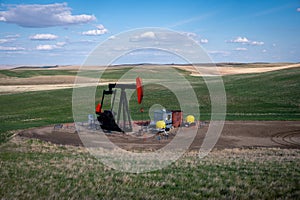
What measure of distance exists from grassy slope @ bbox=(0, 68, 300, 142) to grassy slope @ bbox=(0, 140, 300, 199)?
22.2 meters

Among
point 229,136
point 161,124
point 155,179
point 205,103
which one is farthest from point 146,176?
point 205,103

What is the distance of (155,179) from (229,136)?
15.9 meters

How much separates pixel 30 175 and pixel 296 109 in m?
40.2

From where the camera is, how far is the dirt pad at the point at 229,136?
78.8ft

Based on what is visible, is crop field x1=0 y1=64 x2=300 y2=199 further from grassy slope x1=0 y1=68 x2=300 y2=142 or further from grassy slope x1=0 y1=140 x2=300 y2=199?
grassy slope x1=0 y1=68 x2=300 y2=142

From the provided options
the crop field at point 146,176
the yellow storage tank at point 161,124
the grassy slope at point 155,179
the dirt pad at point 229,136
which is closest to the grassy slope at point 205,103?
the dirt pad at point 229,136

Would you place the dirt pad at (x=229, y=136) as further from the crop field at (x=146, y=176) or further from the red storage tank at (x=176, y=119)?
the red storage tank at (x=176, y=119)

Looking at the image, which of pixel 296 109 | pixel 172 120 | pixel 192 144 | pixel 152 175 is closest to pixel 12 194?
pixel 152 175

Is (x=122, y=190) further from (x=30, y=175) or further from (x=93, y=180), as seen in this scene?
(x=30, y=175)

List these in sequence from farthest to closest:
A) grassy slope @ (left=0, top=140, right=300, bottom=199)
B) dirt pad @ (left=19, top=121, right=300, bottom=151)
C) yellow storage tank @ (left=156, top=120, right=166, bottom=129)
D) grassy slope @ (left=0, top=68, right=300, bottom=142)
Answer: grassy slope @ (left=0, top=68, right=300, bottom=142) < yellow storage tank @ (left=156, top=120, right=166, bottom=129) < dirt pad @ (left=19, top=121, right=300, bottom=151) < grassy slope @ (left=0, top=140, right=300, bottom=199)

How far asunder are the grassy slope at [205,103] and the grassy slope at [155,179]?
22230 mm

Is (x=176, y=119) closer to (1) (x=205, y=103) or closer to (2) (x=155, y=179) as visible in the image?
(2) (x=155, y=179)

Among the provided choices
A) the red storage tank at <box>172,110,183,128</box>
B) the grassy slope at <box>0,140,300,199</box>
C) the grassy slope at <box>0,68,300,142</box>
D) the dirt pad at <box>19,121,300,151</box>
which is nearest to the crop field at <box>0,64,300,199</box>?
the grassy slope at <box>0,140,300,199</box>

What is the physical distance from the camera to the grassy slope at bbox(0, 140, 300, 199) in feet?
33.8
